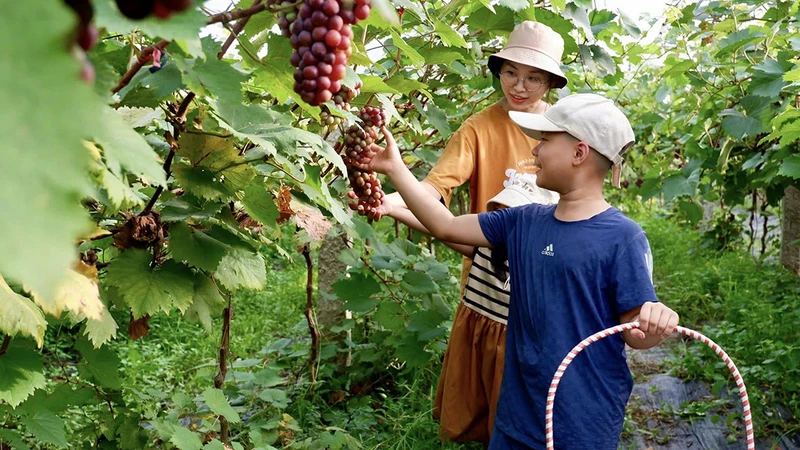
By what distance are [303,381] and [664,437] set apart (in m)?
1.70

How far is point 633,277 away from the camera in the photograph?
2.05 metres

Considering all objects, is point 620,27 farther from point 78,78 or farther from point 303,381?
point 78,78

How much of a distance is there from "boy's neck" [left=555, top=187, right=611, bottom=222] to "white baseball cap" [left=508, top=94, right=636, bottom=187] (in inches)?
4.2

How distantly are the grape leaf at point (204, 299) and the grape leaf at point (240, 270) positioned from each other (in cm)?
4

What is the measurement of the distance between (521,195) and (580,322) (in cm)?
64

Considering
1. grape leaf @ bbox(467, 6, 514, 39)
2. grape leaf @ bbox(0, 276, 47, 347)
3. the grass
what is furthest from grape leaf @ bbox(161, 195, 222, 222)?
grape leaf @ bbox(467, 6, 514, 39)

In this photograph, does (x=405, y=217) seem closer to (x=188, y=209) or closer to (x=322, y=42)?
(x=188, y=209)

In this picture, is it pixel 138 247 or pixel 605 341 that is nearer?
pixel 138 247

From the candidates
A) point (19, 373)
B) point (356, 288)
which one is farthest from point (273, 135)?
point (356, 288)

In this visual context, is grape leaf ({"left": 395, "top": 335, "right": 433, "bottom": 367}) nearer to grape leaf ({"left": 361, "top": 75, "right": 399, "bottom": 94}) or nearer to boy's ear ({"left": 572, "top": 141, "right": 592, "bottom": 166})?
boy's ear ({"left": 572, "top": 141, "right": 592, "bottom": 166})

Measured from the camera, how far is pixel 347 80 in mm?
1227

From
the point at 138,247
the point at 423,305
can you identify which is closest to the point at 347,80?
the point at 138,247

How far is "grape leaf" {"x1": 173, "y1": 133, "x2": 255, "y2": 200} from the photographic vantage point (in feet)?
5.41

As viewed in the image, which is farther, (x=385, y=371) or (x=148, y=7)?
(x=385, y=371)
